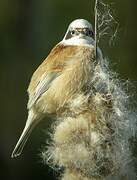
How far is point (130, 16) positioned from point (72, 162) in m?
4.38

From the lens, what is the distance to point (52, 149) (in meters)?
3.30

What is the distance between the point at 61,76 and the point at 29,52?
375 centimetres

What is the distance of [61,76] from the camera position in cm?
397

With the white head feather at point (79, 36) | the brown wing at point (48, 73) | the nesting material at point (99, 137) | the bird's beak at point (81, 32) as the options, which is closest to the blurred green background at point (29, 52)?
the brown wing at point (48, 73)

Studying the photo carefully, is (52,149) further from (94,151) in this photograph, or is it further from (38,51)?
(38,51)

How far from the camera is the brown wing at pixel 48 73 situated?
3973 millimetres

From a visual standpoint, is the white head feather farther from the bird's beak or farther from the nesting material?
the nesting material

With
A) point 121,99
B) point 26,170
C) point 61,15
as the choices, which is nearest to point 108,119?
point 121,99

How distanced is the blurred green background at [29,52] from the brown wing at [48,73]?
264 cm

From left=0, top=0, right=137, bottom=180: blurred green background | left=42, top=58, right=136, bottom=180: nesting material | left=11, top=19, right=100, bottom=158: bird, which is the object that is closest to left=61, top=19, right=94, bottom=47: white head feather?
left=11, top=19, right=100, bottom=158: bird

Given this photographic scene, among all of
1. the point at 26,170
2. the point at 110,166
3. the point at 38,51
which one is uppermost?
the point at 110,166

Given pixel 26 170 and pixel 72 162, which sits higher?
pixel 72 162

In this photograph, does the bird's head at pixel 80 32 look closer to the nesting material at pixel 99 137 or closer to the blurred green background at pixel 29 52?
the nesting material at pixel 99 137

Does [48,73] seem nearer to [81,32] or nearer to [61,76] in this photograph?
[61,76]
